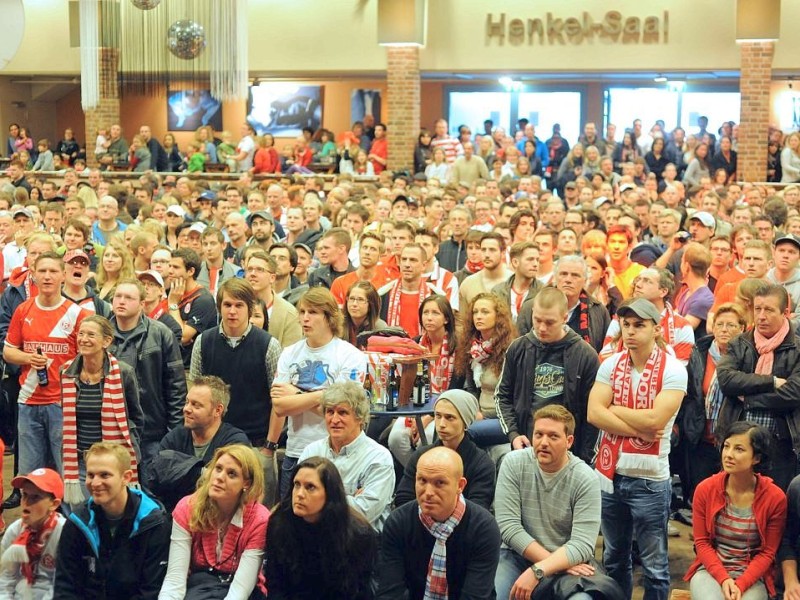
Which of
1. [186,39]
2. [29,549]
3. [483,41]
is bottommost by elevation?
[29,549]

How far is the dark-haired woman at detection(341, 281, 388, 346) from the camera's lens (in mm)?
7277

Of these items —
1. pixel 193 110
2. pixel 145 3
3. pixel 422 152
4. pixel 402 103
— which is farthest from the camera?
pixel 193 110

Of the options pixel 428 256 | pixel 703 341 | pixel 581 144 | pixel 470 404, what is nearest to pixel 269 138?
pixel 581 144

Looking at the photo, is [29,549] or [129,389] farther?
[129,389]

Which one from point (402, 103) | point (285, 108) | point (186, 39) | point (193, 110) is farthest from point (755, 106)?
point (193, 110)

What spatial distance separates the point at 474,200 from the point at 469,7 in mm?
8488

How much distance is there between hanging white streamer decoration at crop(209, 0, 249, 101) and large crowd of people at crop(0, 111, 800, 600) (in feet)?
12.6

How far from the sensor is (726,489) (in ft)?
18.7

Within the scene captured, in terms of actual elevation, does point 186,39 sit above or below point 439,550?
above

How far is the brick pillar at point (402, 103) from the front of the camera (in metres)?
20.6

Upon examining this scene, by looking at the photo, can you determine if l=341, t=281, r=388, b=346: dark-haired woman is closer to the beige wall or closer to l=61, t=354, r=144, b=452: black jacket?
l=61, t=354, r=144, b=452: black jacket

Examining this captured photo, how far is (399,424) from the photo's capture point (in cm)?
714

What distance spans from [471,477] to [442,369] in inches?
52.3

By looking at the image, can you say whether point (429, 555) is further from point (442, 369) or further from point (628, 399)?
point (442, 369)
